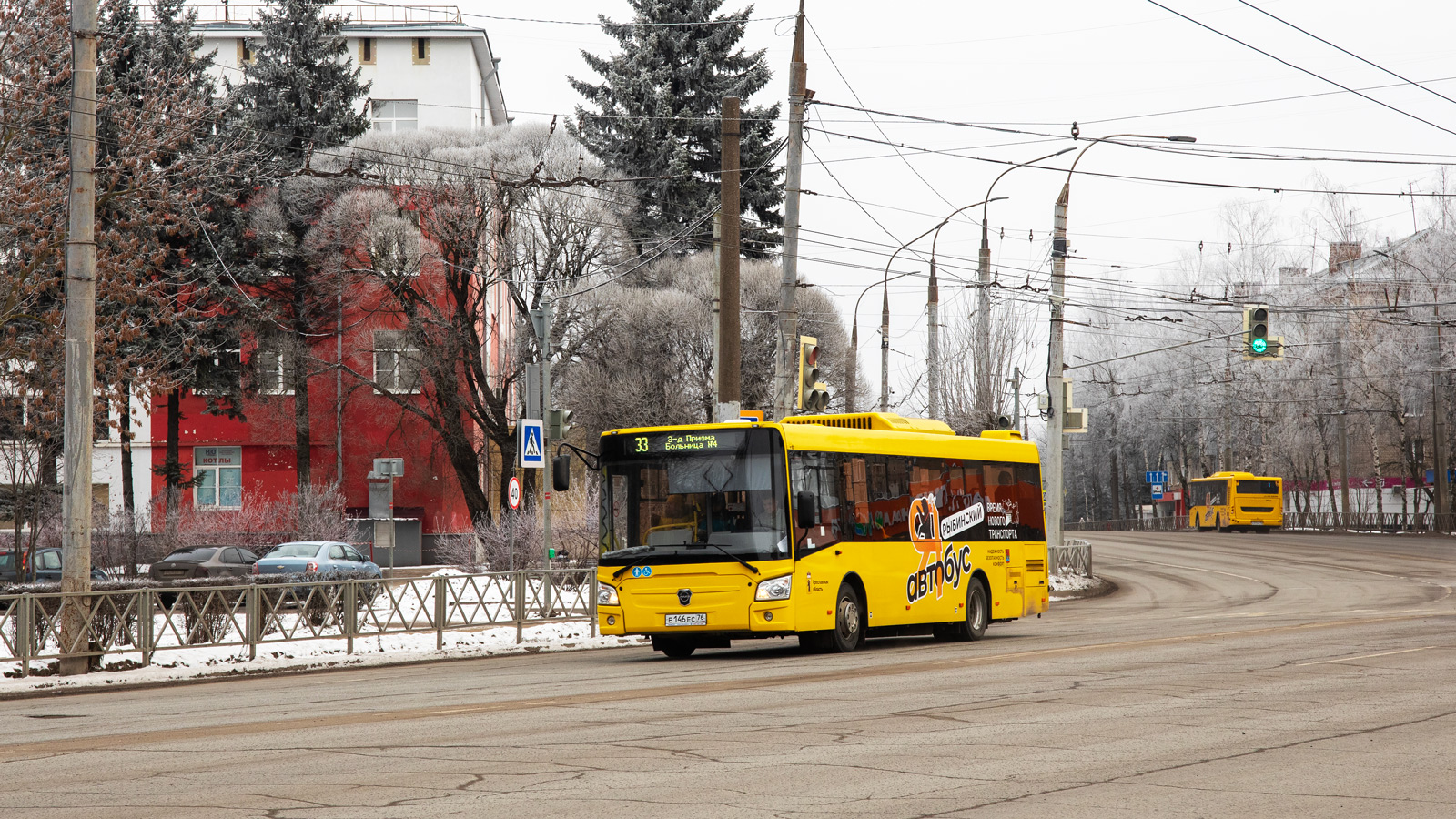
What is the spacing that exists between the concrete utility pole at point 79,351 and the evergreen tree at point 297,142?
93.6 feet

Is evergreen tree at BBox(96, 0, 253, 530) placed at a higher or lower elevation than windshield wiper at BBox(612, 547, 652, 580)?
higher

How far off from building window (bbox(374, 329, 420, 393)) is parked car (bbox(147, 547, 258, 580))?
11324mm

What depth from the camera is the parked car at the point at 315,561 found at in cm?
3078

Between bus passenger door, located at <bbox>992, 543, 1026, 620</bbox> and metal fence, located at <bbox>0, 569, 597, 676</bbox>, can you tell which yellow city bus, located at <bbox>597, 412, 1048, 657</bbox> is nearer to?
bus passenger door, located at <bbox>992, 543, 1026, 620</bbox>

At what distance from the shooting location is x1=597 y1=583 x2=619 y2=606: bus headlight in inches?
709

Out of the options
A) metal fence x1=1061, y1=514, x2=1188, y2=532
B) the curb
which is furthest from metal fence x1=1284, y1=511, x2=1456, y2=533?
the curb

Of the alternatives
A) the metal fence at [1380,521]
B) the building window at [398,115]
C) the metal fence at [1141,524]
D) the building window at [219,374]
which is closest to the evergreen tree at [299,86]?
the building window at [219,374]

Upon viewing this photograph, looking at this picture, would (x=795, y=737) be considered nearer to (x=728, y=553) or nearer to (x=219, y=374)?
(x=728, y=553)

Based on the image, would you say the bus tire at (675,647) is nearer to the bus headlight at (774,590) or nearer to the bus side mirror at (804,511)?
the bus headlight at (774,590)

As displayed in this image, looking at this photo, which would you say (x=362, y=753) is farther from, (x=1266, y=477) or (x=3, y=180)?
(x=1266, y=477)

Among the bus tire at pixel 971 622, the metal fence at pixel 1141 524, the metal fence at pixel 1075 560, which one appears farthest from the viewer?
the metal fence at pixel 1141 524

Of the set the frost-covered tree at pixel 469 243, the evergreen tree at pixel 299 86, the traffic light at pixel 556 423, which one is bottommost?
the traffic light at pixel 556 423

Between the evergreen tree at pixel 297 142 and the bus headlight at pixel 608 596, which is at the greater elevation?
the evergreen tree at pixel 297 142

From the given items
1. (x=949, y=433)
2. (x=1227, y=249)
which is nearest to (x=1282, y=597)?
(x=949, y=433)
